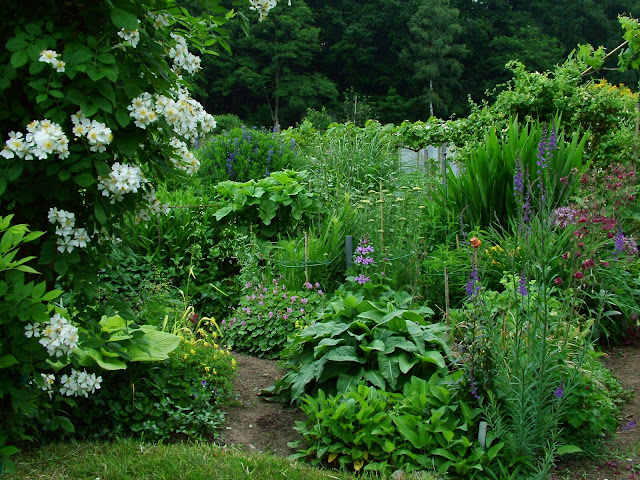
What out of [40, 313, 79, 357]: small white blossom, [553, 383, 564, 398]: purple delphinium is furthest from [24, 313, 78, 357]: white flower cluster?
[553, 383, 564, 398]: purple delphinium

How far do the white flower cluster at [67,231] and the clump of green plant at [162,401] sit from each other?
4.06 feet

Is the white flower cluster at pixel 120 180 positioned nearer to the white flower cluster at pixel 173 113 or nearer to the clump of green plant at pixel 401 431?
the white flower cluster at pixel 173 113

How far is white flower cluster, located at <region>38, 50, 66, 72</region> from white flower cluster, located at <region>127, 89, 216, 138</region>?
25cm

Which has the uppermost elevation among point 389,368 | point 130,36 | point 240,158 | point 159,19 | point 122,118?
point 240,158

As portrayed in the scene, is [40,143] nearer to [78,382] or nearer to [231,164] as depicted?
[78,382]

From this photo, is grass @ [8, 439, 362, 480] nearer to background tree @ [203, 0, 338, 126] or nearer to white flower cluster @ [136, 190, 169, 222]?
white flower cluster @ [136, 190, 169, 222]

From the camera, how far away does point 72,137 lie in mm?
2162

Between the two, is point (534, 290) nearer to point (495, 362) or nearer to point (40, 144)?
point (495, 362)

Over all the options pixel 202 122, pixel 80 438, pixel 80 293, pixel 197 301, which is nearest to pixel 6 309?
pixel 80 293

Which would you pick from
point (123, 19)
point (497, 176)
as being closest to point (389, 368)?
point (123, 19)

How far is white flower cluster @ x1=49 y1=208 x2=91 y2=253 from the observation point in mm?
2170

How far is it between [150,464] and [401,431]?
1168 mm

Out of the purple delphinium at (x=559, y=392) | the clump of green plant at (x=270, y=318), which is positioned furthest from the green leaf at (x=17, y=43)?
the clump of green plant at (x=270, y=318)

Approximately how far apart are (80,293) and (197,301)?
106 inches
